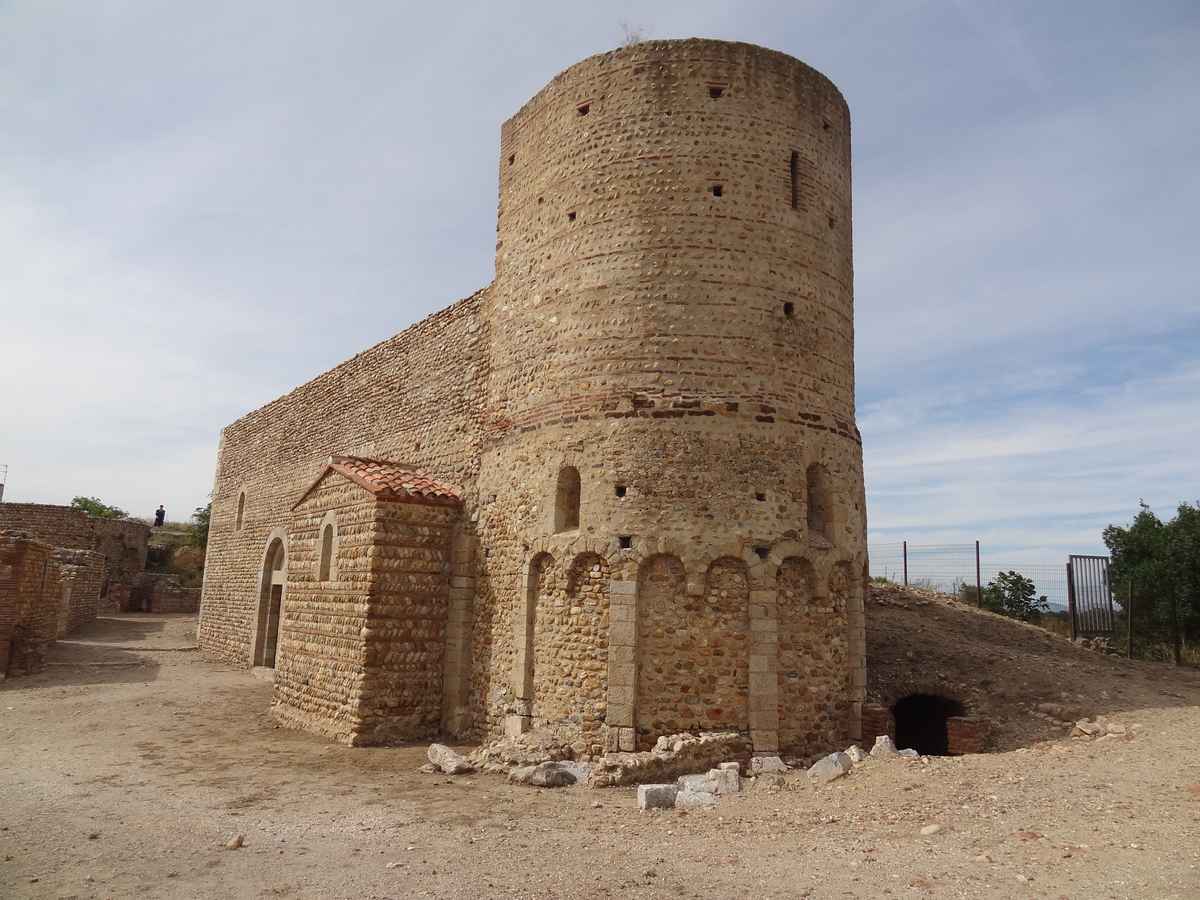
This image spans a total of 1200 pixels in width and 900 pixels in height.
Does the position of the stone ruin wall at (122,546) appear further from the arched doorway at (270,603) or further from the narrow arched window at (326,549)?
the narrow arched window at (326,549)

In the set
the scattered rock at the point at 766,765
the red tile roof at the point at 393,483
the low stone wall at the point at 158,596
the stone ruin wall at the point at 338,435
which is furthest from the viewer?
the low stone wall at the point at 158,596

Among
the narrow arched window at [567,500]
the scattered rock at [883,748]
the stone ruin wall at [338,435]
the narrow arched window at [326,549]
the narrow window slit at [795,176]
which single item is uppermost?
the narrow window slit at [795,176]

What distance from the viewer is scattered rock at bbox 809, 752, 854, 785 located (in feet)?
27.8

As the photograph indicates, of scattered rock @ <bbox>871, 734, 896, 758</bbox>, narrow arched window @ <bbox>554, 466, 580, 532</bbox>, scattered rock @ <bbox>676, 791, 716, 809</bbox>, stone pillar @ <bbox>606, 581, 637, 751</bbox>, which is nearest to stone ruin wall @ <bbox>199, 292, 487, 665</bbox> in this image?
narrow arched window @ <bbox>554, 466, 580, 532</bbox>

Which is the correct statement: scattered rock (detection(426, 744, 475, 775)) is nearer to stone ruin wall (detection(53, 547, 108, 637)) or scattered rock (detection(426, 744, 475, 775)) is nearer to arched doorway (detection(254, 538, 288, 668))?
arched doorway (detection(254, 538, 288, 668))

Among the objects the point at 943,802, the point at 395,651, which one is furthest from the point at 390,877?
the point at 395,651

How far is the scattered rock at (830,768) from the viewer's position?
27.8 ft

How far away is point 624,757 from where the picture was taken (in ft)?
29.1

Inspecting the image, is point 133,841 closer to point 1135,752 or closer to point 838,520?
point 838,520

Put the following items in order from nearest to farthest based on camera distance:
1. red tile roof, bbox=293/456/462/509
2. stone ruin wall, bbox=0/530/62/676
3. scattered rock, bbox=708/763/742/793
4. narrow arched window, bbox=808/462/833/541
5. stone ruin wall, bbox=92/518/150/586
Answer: scattered rock, bbox=708/763/742/793
narrow arched window, bbox=808/462/833/541
red tile roof, bbox=293/456/462/509
stone ruin wall, bbox=0/530/62/676
stone ruin wall, bbox=92/518/150/586

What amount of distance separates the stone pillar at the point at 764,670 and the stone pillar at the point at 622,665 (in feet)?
4.50

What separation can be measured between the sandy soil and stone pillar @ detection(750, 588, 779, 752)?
2.45 feet

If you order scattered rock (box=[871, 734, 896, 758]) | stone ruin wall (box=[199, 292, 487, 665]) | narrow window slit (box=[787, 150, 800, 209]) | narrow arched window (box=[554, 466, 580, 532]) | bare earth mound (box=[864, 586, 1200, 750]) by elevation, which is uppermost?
narrow window slit (box=[787, 150, 800, 209])

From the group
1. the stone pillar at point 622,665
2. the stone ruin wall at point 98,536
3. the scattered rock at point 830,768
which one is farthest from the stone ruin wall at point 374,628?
the stone ruin wall at point 98,536
